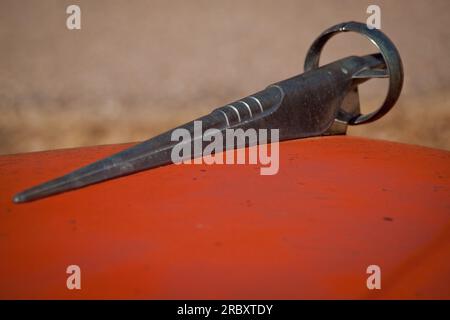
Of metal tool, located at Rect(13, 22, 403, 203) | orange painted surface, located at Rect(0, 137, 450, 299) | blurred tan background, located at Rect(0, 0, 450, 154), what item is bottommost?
orange painted surface, located at Rect(0, 137, 450, 299)

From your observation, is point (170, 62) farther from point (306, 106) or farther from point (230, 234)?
point (230, 234)


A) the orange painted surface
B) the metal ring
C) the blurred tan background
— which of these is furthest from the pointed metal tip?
the blurred tan background

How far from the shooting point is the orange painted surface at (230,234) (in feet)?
1.83

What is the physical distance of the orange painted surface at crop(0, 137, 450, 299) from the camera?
557mm

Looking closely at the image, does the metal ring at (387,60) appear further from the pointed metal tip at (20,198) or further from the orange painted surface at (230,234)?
the pointed metal tip at (20,198)

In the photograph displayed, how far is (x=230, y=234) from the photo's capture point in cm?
67

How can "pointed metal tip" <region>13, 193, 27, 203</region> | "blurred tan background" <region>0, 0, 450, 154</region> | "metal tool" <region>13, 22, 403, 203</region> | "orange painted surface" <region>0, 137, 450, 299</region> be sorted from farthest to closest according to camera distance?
"blurred tan background" <region>0, 0, 450, 154</region> < "metal tool" <region>13, 22, 403, 203</region> < "pointed metal tip" <region>13, 193, 27, 203</region> < "orange painted surface" <region>0, 137, 450, 299</region>

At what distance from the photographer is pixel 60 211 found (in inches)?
28.7

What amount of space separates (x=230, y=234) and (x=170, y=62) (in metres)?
2.34

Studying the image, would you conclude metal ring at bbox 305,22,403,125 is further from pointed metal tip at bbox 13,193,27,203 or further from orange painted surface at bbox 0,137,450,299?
pointed metal tip at bbox 13,193,27,203

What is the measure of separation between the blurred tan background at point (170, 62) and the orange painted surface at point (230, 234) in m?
1.71

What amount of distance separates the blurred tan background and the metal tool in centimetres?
143

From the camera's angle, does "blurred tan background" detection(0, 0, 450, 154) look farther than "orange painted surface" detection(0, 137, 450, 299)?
Yes

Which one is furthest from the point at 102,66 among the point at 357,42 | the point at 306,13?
the point at 357,42
